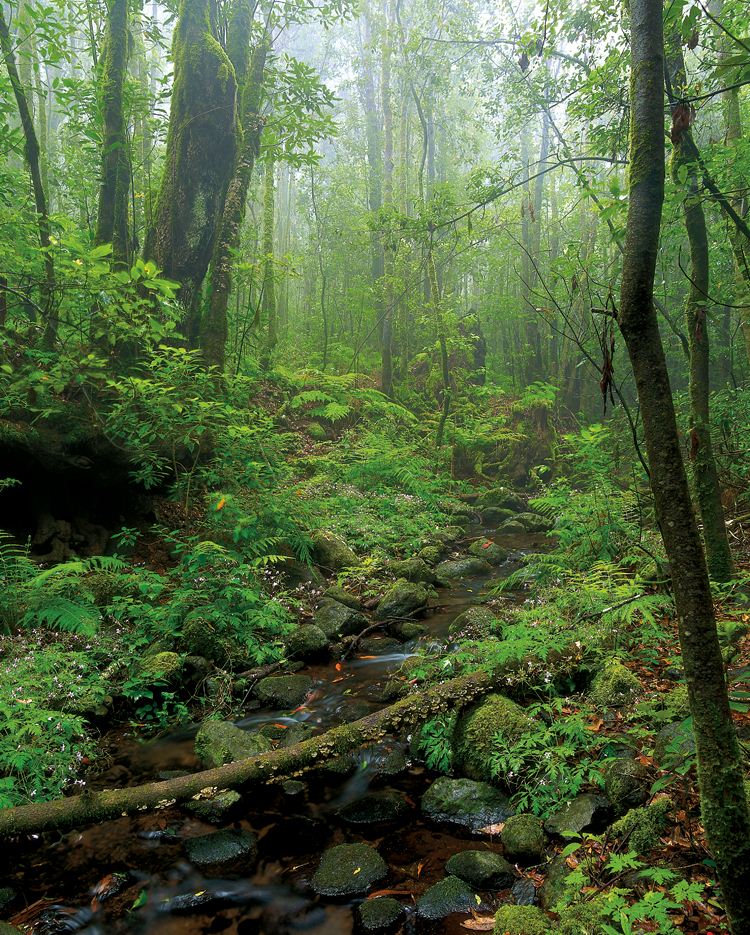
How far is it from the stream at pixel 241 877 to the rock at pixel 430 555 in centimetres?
503

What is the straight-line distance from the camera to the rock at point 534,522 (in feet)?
37.3

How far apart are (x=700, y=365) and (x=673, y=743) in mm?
2871

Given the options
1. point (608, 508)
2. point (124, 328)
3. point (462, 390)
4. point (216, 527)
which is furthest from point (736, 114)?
point (462, 390)

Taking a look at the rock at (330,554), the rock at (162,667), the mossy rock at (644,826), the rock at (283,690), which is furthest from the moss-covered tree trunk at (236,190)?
the mossy rock at (644,826)

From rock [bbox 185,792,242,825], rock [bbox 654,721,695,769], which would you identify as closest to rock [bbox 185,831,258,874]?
rock [bbox 185,792,242,825]

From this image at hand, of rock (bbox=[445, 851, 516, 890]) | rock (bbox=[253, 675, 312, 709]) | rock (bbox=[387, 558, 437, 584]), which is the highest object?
rock (bbox=[387, 558, 437, 584])

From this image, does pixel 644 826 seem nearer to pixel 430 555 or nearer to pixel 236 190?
pixel 430 555

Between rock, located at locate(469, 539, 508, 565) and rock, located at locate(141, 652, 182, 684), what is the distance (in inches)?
216

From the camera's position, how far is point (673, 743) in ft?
8.80

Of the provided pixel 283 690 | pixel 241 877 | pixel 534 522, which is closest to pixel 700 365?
pixel 283 690

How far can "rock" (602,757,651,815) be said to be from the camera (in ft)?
10.0

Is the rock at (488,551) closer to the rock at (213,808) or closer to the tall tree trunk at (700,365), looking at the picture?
the tall tree trunk at (700,365)

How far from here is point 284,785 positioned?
13.3ft

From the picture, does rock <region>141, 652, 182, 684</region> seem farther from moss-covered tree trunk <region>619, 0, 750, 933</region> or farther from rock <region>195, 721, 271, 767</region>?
moss-covered tree trunk <region>619, 0, 750, 933</region>
